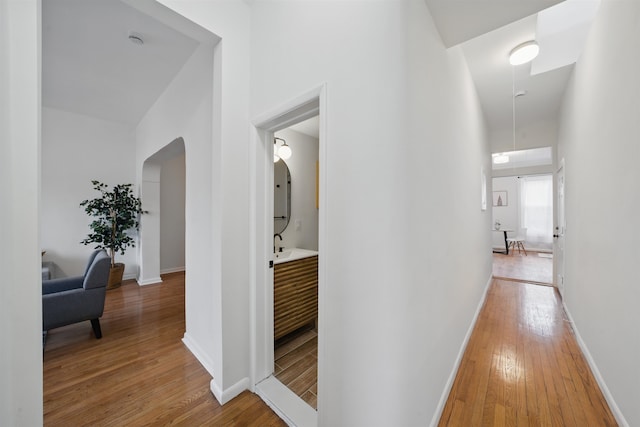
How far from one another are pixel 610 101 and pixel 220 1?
286 cm

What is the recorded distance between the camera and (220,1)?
1.63 metres

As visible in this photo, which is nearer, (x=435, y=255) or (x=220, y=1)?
(x=435, y=255)

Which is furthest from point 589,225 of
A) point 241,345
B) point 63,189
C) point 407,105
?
point 63,189

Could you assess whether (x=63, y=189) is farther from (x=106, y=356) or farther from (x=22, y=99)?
(x=22, y=99)

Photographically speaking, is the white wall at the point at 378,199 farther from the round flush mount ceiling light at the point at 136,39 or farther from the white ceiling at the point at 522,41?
the round flush mount ceiling light at the point at 136,39

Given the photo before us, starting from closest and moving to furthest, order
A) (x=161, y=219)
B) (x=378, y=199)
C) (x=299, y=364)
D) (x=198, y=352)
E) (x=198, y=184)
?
(x=378, y=199), (x=299, y=364), (x=198, y=352), (x=198, y=184), (x=161, y=219)

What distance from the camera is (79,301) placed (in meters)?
2.30

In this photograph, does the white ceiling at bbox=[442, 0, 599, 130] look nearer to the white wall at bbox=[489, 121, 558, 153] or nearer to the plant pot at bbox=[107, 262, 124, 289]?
the white wall at bbox=[489, 121, 558, 153]

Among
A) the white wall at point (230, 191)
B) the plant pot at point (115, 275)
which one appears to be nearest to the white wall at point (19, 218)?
the white wall at point (230, 191)

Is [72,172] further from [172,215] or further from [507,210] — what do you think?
[507,210]

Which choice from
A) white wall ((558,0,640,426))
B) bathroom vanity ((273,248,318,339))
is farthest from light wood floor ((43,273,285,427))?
white wall ((558,0,640,426))

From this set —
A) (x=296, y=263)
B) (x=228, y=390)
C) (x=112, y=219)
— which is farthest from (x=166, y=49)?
(x=112, y=219)

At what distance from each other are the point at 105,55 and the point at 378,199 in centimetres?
323

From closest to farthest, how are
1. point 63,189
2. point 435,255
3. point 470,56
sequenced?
1. point 435,255
2. point 470,56
3. point 63,189
